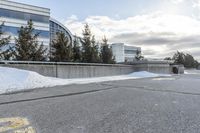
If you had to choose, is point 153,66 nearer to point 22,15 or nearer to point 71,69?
point 71,69

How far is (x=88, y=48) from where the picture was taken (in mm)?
32938

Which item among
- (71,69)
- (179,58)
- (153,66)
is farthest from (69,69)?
(179,58)

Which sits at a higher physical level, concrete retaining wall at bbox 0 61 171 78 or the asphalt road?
concrete retaining wall at bbox 0 61 171 78

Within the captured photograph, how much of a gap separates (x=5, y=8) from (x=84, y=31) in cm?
1872

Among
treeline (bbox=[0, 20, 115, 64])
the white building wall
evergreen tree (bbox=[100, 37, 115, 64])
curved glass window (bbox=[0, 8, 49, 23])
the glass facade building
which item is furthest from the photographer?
the white building wall

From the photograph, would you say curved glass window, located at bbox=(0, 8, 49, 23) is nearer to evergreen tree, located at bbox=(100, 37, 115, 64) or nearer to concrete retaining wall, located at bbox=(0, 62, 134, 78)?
evergreen tree, located at bbox=(100, 37, 115, 64)

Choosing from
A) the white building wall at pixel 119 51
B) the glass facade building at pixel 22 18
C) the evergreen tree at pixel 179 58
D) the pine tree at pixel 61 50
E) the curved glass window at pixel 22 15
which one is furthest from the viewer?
the white building wall at pixel 119 51

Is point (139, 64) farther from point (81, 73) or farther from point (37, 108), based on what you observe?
point (37, 108)

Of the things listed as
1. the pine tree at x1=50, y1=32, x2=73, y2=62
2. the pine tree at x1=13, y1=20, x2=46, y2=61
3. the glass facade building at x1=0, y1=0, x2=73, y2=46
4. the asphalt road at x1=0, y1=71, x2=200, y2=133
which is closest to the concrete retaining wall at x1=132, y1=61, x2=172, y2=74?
the pine tree at x1=50, y1=32, x2=73, y2=62

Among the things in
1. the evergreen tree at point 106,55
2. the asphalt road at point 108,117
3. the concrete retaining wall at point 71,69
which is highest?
the evergreen tree at point 106,55

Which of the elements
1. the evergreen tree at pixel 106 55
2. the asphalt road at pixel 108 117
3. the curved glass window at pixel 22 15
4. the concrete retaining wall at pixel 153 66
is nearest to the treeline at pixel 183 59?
the concrete retaining wall at pixel 153 66

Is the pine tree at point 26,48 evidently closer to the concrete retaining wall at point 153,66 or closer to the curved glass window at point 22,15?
the concrete retaining wall at point 153,66

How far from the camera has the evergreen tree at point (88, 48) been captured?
107 feet

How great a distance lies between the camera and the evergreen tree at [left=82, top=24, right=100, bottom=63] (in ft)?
107
